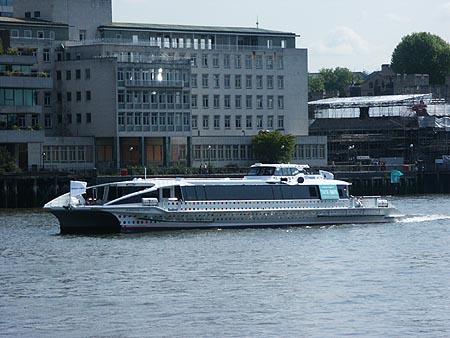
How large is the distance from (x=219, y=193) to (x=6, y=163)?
4181 cm

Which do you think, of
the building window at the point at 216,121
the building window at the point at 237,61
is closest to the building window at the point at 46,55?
the building window at the point at 216,121

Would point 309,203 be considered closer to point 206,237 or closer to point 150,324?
point 206,237

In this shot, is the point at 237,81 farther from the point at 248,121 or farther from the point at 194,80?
the point at 194,80

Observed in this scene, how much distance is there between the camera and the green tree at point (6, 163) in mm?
125312

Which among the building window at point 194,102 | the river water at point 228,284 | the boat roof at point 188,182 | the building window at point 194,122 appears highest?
the building window at point 194,102

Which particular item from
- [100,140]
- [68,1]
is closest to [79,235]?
[100,140]

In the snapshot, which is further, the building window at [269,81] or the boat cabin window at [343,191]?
the building window at [269,81]

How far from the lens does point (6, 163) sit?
12594 centimetres

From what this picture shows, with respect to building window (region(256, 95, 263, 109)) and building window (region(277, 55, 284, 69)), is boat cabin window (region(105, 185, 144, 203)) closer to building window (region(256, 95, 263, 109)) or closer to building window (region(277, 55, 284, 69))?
building window (region(256, 95, 263, 109))

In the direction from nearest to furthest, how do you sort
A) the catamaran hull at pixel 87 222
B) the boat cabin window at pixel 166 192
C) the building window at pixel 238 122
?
the catamaran hull at pixel 87 222 → the boat cabin window at pixel 166 192 → the building window at pixel 238 122

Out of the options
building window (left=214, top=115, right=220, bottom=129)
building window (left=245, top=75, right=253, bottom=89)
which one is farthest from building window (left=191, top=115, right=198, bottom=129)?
building window (left=245, top=75, right=253, bottom=89)

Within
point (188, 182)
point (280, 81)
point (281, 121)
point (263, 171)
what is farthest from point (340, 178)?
point (188, 182)

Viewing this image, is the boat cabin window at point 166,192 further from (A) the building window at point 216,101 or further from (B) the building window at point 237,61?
(B) the building window at point 237,61

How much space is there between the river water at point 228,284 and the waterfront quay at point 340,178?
3627 cm
